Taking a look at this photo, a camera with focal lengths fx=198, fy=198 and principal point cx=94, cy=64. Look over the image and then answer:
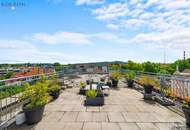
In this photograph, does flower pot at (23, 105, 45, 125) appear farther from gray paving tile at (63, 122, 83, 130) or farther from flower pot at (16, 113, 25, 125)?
gray paving tile at (63, 122, 83, 130)

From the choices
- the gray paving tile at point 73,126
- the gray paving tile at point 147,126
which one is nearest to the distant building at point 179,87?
the gray paving tile at point 147,126

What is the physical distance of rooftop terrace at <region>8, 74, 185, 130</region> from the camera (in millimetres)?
3836

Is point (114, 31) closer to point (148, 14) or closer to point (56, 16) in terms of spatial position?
point (148, 14)

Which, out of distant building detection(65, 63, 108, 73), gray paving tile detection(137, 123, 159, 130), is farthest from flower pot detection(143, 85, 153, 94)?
distant building detection(65, 63, 108, 73)

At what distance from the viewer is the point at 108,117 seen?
4.49m

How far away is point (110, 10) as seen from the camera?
7.45 meters

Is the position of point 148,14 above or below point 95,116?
above

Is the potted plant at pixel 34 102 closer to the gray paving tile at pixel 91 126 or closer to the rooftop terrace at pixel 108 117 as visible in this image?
the rooftop terrace at pixel 108 117

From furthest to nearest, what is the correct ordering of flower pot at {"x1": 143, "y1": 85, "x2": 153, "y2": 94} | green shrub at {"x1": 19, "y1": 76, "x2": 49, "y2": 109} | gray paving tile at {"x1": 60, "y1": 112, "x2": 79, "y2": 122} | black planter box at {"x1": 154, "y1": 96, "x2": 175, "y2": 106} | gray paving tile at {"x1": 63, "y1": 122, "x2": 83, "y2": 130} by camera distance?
flower pot at {"x1": 143, "y1": 85, "x2": 153, "y2": 94}, black planter box at {"x1": 154, "y1": 96, "x2": 175, "y2": 106}, gray paving tile at {"x1": 60, "y1": 112, "x2": 79, "y2": 122}, green shrub at {"x1": 19, "y1": 76, "x2": 49, "y2": 109}, gray paving tile at {"x1": 63, "y1": 122, "x2": 83, "y2": 130}

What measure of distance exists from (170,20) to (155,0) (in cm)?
223

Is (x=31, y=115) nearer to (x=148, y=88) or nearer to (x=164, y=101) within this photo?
(x=164, y=101)

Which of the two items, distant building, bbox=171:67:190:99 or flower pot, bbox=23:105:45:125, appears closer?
flower pot, bbox=23:105:45:125

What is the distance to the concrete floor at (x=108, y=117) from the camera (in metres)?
3.84

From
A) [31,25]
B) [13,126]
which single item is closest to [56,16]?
[31,25]
